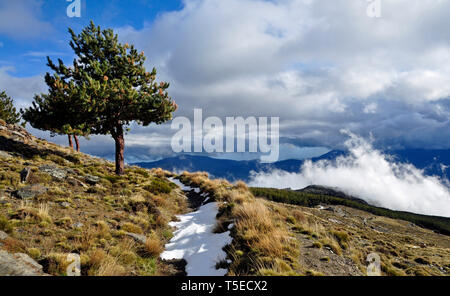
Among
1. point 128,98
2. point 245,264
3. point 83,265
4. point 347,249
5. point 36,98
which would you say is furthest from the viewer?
point 36,98

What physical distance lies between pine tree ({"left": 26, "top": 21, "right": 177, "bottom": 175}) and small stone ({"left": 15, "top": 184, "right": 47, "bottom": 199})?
6.71 m

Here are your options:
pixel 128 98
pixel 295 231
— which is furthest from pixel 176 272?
pixel 128 98

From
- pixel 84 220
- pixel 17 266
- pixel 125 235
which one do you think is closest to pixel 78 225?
pixel 84 220

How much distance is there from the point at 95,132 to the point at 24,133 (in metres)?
13.1

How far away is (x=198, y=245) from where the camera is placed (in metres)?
10.1

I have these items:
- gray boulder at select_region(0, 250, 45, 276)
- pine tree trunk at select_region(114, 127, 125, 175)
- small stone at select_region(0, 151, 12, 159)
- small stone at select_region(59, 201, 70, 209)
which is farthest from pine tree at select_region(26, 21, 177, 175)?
gray boulder at select_region(0, 250, 45, 276)

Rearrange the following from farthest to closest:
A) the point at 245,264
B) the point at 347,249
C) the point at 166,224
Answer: the point at 166,224, the point at 347,249, the point at 245,264

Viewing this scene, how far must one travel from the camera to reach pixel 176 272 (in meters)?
8.08

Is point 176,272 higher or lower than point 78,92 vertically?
lower

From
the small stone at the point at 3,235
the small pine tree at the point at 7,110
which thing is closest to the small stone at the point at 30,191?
the small stone at the point at 3,235

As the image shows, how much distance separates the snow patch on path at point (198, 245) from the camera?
8.17 metres

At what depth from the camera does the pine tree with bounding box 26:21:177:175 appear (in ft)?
55.7
